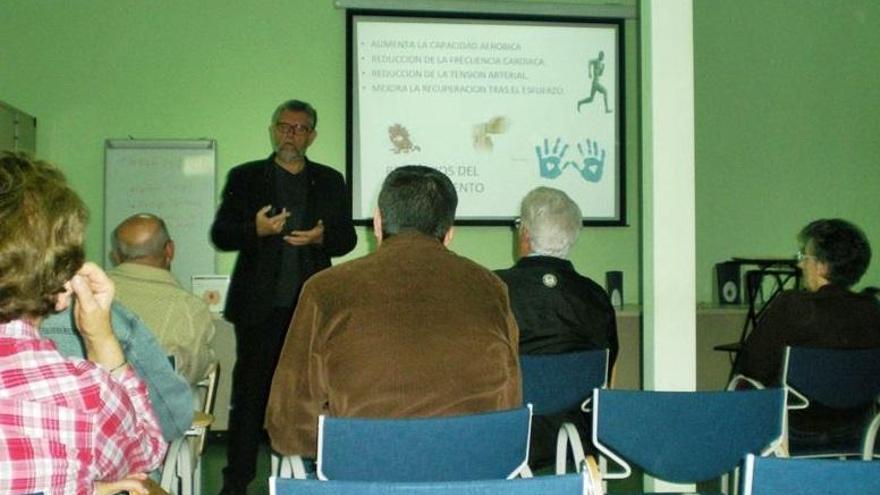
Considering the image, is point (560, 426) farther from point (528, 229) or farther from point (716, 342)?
point (716, 342)

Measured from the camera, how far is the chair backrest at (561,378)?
2.84 m

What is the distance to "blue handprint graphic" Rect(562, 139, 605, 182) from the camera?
19.6 feet

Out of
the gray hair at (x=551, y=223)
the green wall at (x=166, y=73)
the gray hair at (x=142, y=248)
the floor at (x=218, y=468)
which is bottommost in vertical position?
the floor at (x=218, y=468)

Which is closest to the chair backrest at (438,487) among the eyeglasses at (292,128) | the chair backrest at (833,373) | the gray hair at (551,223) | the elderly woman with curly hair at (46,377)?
the elderly woman with curly hair at (46,377)

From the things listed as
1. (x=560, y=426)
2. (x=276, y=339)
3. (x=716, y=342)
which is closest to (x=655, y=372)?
(x=560, y=426)

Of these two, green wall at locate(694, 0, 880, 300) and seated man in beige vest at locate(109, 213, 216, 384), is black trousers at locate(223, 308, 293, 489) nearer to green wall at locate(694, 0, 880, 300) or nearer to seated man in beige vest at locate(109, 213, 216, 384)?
seated man in beige vest at locate(109, 213, 216, 384)

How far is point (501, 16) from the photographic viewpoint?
5898 mm

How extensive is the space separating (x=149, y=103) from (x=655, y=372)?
3.82m

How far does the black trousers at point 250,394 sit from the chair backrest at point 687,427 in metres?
1.85

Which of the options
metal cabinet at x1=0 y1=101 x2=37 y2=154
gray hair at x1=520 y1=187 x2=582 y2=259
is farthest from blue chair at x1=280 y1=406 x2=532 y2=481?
metal cabinet at x1=0 y1=101 x2=37 y2=154

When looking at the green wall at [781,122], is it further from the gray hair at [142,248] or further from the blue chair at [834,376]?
the gray hair at [142,248]

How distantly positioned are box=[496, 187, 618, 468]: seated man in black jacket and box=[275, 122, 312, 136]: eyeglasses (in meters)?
1.30

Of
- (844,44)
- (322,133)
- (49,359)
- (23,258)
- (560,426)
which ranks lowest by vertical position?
(560,426)

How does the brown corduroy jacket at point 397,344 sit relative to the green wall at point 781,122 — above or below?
below
